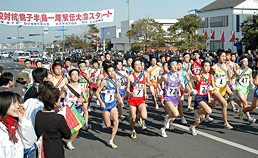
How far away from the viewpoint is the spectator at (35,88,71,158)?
379 centimetres

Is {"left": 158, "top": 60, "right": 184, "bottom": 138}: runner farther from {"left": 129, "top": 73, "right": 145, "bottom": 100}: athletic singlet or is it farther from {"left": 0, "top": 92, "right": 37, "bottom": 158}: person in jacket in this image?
{"left": 0, "top": 92, "right": 37, "bottom": 158}: person in jacket

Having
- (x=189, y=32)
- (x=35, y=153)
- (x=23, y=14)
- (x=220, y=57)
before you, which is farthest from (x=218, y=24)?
(x=35, y=153)

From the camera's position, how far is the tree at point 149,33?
37.2 m

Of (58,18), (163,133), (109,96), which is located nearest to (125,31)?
(58,18)

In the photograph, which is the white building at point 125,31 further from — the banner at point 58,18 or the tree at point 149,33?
the banner at point 58,18

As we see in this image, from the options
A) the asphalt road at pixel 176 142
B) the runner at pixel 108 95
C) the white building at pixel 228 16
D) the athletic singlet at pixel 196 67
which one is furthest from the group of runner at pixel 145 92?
the white building at pixel 228 16

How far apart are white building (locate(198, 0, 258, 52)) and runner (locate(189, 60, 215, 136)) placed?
28.2m

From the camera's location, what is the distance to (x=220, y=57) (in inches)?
340

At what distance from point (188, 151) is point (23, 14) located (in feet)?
59.4

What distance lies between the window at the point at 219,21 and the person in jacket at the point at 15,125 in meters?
36.6

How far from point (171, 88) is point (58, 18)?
16.1 m

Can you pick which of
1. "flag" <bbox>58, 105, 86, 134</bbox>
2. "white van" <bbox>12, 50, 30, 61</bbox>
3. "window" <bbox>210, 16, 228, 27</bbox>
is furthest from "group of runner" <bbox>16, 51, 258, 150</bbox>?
"white van" <bbox>12, 50, 30, 61</bbox>

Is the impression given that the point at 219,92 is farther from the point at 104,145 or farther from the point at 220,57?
the point at 104,145

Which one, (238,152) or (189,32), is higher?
(189,32)
